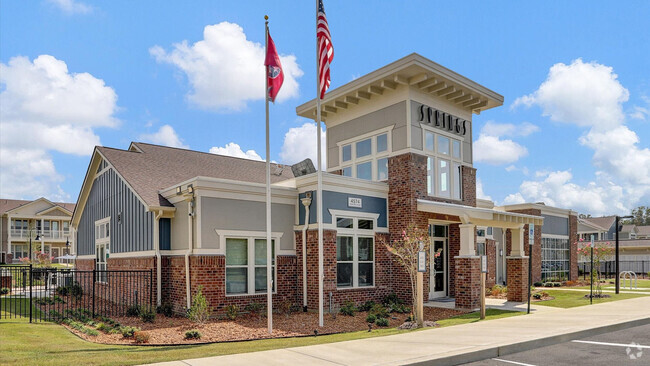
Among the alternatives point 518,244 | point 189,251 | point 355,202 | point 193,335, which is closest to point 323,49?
point 355,202

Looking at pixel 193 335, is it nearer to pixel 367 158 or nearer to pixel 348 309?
pixel 348 309

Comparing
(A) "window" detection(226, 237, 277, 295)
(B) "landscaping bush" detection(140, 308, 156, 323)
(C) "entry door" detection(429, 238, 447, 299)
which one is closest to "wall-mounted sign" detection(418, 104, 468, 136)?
(C) "entry door" detection(429, 238, 447, 299)

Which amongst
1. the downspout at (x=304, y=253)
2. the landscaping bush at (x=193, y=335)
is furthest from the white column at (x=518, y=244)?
the landscaping bush at (x=193, y=335)

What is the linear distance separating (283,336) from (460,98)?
38.7 ft

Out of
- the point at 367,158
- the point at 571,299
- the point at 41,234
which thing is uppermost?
the point at 367,158

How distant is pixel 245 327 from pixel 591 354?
8034 millimetres

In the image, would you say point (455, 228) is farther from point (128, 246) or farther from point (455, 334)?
point (128, 246)

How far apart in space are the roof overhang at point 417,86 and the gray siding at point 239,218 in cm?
536

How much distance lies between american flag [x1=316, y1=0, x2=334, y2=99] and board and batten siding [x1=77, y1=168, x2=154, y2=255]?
7.56m

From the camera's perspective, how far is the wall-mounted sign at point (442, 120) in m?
17.5

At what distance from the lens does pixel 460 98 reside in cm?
1886

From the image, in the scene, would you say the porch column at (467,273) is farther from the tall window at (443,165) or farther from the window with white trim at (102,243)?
the window with white trim at (102,243)

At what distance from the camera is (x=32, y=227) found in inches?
2365

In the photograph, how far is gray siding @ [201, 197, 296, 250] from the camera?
14227mm
